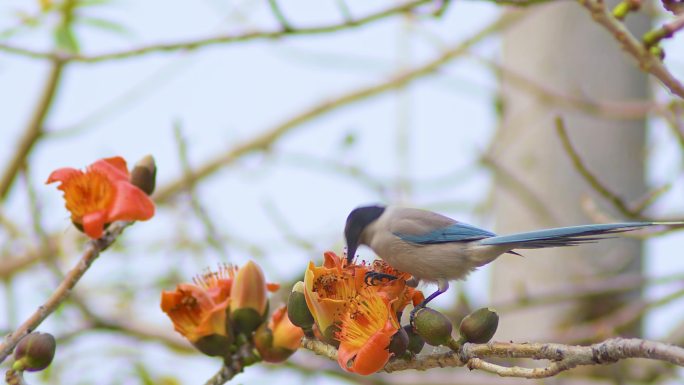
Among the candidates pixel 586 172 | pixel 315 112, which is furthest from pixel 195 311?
pixel 315 112

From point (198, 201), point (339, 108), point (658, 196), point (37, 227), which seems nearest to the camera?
point (658, 196)

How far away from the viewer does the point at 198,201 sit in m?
3.25

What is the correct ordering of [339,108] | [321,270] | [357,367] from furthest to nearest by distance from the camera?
1. [339,108]
2. [321,270]
3. [357,367]

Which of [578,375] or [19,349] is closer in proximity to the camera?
[19,349]

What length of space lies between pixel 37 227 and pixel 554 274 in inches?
112

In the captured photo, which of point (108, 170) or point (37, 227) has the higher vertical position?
point (108, 170)

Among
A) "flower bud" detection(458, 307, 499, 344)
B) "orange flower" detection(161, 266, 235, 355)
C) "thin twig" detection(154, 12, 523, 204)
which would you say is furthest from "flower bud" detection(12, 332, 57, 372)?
"thin twig" detection(154, 12, 523, 204)

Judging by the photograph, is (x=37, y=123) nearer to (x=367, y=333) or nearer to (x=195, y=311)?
(x=195, y=311)

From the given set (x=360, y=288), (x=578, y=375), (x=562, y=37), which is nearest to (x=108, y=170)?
(x=360, y=288)

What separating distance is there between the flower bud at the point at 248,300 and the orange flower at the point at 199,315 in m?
0.02

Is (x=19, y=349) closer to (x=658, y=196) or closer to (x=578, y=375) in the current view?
(x=658, y=196)

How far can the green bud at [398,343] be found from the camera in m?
1.65

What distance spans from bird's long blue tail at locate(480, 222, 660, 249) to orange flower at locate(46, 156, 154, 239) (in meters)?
0.82

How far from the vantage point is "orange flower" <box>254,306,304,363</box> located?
184 centimetres
